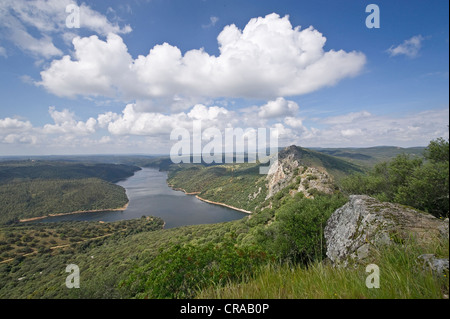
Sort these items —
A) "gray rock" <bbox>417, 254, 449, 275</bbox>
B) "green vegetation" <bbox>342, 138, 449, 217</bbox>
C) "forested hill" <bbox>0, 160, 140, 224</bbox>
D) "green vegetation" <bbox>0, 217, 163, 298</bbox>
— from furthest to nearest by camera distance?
"forested hill" <bbox>0, 160, 140, 224</bbox> → "green vegetation" <bbox>0, 217, 163, 298</bbox> → "green vegetation" <bbox>342, 138, 449, 217</bbox> → "gray rock" <bbox>417, 254, 449, 275</bbox>

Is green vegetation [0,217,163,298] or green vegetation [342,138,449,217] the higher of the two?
green vegetation [342,138,449,217]

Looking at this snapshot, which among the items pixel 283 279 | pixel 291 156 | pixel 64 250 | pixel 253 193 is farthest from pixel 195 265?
pixel 253 193

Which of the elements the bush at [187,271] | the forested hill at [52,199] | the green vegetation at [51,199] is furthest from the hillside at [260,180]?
the green vegetation at [51,199]

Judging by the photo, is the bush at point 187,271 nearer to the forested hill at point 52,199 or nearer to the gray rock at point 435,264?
the gray rock at point 435,264

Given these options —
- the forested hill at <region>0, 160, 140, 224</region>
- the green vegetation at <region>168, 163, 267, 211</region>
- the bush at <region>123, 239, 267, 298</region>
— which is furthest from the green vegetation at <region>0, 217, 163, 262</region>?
the bush at <region>123, 239, 267, 298</region>

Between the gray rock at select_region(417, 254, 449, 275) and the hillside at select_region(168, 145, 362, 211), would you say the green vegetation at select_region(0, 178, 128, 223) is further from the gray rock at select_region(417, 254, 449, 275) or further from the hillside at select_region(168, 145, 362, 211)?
the gray rock at select_region(417, 254, 449, 275)

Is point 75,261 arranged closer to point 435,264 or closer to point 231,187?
point 435,264
